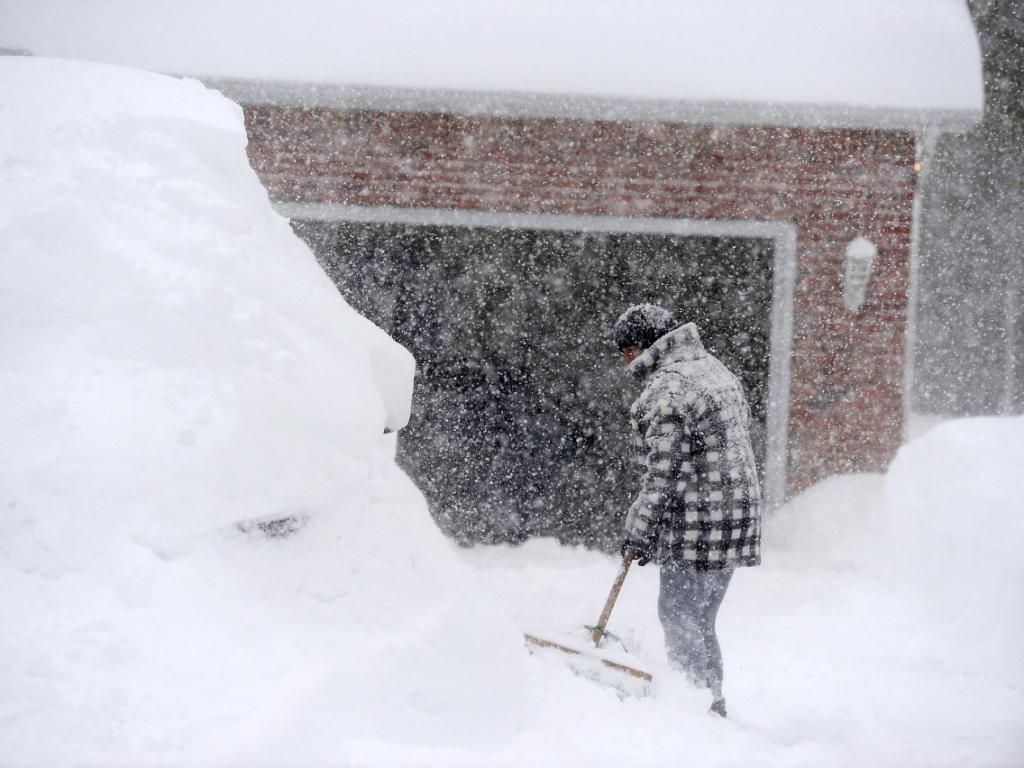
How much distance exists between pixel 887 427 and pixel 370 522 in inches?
206

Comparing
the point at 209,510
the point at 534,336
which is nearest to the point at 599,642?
the point at 209,510

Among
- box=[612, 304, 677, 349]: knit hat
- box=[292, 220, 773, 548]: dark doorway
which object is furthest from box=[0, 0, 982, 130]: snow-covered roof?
box=[612, 304, 677, 349]: knit hat

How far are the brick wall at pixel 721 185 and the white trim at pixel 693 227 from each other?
56 millimetres

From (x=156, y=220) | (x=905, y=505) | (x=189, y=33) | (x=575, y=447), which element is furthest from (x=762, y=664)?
(x=189, y=33)

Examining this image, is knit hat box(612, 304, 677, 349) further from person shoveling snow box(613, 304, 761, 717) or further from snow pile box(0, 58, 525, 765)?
snow pile box(0, 58, 525, 765)

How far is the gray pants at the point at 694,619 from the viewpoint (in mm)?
3215

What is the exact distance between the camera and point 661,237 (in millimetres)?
6152

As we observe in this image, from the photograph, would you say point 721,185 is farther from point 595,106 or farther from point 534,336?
point 534,336

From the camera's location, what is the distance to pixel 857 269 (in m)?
5.93

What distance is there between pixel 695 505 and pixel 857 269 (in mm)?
3573

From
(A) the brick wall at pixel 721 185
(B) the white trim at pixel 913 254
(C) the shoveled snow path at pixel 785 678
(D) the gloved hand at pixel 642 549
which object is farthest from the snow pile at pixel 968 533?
(D) the gloved hand at pixel 642 549

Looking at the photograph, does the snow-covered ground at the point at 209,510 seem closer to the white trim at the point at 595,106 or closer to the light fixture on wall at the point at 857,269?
the white trim at the point at 595,106

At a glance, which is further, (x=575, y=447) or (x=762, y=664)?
(x=575, y=447)

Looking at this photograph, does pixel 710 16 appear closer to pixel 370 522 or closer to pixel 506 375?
pixel 506 375
